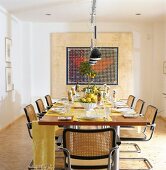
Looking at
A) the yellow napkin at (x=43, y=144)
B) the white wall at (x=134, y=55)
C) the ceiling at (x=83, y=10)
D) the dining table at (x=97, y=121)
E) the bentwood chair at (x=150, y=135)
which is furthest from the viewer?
the white wall at (x=134, y=55)

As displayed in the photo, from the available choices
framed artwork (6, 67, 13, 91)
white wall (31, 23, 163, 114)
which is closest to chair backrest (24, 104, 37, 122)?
framed artwork (6, 67, 13, 91)

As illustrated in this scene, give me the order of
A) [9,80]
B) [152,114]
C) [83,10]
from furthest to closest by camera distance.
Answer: [9,80], [83,10], [152,114]

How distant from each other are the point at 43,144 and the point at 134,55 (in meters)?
5.44

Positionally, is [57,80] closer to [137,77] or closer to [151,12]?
[137,77]

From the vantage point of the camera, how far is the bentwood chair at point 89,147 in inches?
108

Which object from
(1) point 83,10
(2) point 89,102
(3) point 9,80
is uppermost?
(1) point 83,10

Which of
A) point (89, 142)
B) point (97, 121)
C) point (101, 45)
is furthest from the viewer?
point (101, 45)

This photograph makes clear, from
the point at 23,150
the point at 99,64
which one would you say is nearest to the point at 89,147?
the point at 23,150

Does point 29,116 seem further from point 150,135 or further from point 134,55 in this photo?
point 134,55

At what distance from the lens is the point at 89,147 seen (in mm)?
2797

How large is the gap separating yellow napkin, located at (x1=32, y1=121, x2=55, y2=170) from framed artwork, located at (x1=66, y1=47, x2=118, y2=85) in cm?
488

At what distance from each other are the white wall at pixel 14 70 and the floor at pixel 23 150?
1.75ft

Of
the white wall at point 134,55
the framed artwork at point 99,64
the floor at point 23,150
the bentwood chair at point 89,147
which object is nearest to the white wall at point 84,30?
the white wall at point 134,55

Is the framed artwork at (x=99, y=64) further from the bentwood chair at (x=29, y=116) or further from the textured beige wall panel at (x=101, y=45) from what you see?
the bentwood chair at (x=29, y=116)
